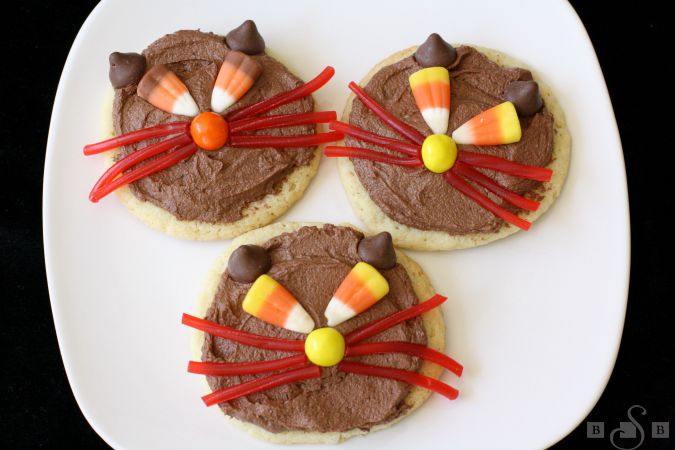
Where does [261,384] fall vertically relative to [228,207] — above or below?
below

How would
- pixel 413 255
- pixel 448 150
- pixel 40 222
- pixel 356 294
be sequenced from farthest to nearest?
1. pixel 40 222
2. pixel 413 255
3. pixel 448 150
4. pixel 356 294

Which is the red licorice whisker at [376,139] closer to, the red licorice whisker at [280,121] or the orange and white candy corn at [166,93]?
the red licorice whisker at [280,121]

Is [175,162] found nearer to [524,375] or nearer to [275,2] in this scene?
[275,2]

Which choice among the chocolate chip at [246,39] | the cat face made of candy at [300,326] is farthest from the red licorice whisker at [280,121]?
the cat face made of candy at [300,326]

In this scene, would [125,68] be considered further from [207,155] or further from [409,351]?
[409,351]

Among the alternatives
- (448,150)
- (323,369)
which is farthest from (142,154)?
(448,150)

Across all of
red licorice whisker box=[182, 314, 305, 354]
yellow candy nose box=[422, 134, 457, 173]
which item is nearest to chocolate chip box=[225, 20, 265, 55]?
yellow candy nose box=[422, 134, 457, 173]

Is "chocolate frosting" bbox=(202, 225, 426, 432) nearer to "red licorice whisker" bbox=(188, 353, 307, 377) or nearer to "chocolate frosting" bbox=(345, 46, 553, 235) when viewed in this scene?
"red licorice whisker" bbox=(188, 353, 307, 377)
